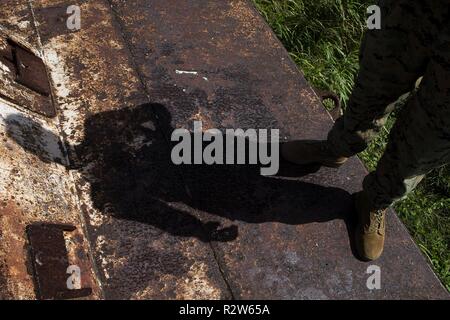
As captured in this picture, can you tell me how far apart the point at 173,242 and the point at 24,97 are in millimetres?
914

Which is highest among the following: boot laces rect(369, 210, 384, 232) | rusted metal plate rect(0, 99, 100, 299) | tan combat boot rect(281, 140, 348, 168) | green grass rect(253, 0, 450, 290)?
rusted metal plate rect(0, 99, 100, 299)

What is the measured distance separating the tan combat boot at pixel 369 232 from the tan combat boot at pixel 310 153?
0.23m

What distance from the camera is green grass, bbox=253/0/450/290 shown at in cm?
295

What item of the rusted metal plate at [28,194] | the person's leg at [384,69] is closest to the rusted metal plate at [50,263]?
the rusted metal plate at [28,194]

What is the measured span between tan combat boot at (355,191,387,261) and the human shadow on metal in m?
0.10

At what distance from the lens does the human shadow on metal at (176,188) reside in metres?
2.04

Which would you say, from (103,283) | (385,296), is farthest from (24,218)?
(385,296)

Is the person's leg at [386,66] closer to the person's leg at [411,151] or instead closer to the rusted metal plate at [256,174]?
the person's leg at [411,151]

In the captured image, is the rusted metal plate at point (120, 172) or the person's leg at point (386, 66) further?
the rusted metal plate at point (120, 172)

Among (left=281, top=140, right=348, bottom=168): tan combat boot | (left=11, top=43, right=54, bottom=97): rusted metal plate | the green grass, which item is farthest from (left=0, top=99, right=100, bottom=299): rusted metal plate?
the green grass

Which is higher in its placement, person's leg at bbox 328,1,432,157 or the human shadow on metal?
person's leg at bbox 328,1,432,157

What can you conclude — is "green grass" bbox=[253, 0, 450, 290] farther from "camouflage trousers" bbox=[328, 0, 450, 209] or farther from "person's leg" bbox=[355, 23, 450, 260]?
"camouflage trousers" bbox=[328, 0, 450, 209]

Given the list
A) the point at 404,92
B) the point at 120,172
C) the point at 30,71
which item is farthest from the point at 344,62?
the point at 30,71

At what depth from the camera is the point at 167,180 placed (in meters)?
2.15
